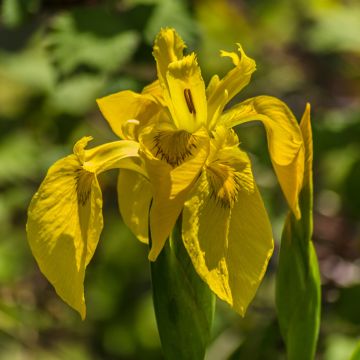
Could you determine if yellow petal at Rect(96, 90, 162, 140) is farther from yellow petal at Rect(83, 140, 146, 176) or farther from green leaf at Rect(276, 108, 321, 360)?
green leaf at Rect(276, 108, 321, 360)

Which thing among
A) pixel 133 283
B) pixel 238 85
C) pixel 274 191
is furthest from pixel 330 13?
pixel 238 85

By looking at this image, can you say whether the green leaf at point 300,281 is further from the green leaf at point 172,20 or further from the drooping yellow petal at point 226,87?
the green leaf at point 172,20

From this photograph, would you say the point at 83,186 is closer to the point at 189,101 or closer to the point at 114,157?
the point at 114,157

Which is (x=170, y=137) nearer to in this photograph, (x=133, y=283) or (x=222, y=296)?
(x=222, y=296)

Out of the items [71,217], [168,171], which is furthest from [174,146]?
[71,217]

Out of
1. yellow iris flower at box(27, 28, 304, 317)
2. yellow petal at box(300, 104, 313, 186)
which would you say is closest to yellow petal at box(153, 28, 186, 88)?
yellow iris flower at box(27, 28, 304, 317)

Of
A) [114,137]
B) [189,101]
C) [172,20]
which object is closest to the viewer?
[189,101]
